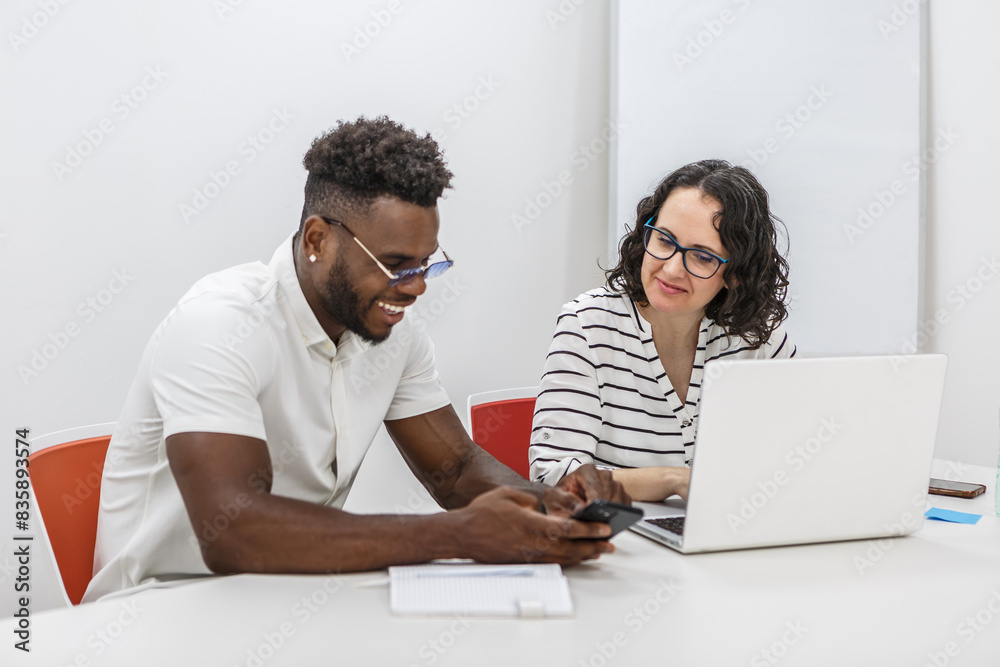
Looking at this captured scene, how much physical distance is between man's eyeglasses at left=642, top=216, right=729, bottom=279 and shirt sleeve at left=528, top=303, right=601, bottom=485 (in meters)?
Result: 0.24

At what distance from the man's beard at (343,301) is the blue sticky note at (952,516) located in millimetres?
1090

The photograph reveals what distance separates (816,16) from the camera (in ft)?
8.75

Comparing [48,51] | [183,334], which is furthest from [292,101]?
[183,334]

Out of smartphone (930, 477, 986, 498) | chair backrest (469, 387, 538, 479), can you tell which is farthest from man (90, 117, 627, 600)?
smartphone (930, 477, 986, 498)

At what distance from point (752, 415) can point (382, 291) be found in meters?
0.64

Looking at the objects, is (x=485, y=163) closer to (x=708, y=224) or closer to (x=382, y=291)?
(x=708, y=224)

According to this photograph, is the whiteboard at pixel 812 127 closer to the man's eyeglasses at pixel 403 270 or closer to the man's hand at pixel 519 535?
the man's eyeglasses at pixel 403 270

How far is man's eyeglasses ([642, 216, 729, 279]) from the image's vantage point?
6.07 feet

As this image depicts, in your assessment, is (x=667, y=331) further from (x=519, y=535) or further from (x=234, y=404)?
(x=234, y=404)

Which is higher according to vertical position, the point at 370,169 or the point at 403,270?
the point at 370,169

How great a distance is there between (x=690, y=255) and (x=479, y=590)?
104 cm

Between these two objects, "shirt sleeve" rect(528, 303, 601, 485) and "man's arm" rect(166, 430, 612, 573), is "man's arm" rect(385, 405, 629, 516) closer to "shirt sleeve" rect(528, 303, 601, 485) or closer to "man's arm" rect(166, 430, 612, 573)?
"shirt sleeve" rect(528, 303, 601, 485)

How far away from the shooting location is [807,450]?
125cm

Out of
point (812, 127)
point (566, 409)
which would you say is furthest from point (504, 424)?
point (812, 127)
